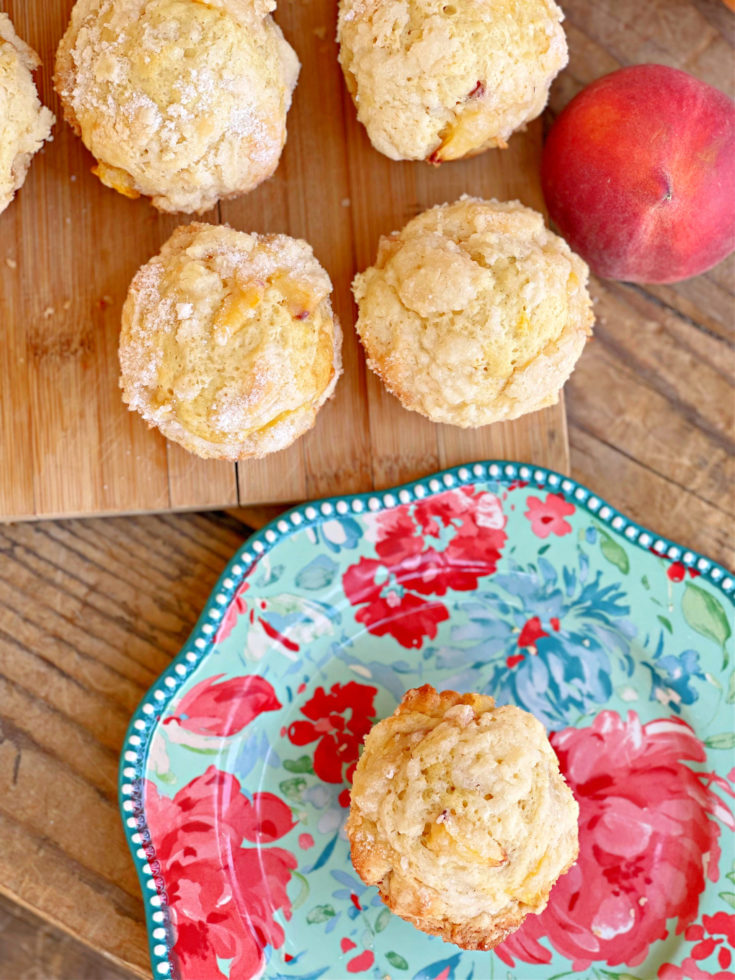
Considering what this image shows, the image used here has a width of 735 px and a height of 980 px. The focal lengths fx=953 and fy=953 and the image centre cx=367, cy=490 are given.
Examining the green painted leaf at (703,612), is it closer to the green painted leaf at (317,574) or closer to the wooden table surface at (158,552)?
the wooden table surface at (158,552)

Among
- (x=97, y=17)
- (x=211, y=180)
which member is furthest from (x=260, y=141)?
(x=97, y=17)

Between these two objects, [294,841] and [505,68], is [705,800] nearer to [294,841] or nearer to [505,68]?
[294,841]

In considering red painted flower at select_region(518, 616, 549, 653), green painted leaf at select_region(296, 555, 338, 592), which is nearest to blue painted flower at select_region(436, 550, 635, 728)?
red painted flower at select_region(518, 616, 549, 653)

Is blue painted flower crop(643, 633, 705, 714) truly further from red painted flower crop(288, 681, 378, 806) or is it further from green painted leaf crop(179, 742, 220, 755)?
green painted leaf crop(179, 742, 220, 755)

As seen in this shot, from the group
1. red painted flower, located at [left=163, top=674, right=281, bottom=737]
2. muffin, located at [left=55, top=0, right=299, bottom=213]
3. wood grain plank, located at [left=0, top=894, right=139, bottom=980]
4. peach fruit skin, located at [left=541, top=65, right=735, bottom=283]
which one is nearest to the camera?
muffin, located at [left=55, top=0, right=299, bottom=213]

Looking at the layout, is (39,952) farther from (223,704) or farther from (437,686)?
(437,686)

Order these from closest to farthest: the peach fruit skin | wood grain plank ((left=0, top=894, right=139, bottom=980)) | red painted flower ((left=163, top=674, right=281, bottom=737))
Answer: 1. the peach fruit skin
2. red painted flower ((left=163, top=674, right=281, bottom=737))
3. wood grain plank ((left=0, top=894, right=139, bottom=980))

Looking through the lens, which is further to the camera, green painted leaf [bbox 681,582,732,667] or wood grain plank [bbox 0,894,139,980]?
wood grain plank [bbox 0,894,139,980]

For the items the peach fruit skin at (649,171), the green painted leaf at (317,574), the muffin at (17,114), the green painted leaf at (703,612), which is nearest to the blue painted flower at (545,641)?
the green painted leaf at (703,612)
